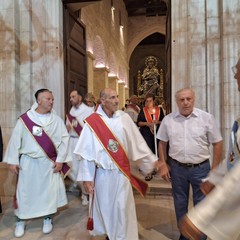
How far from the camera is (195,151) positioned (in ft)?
10.6

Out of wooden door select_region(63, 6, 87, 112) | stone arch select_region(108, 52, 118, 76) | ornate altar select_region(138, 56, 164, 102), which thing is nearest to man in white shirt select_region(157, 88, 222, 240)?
wooden door select_region(63, 6, 87, 112)

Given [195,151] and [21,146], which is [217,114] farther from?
[21,146]

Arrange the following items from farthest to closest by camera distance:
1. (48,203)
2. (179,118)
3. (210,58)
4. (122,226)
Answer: (210,58) < (48,203) < (179,118) < (122,226)

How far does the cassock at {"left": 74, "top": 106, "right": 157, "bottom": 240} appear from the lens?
316 centimetres

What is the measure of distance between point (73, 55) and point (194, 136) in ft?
13.7

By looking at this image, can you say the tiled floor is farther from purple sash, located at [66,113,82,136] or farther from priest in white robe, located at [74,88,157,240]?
purple sash, located at [66,113,82,136]

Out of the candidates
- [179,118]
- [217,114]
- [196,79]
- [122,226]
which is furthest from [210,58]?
[122,226]

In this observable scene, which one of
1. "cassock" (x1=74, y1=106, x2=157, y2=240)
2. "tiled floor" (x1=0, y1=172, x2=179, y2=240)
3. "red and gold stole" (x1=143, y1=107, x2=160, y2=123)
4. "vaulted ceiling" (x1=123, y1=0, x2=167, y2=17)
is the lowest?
"tiled floor" (x1=0, y1=172, x2=179, y2=240)

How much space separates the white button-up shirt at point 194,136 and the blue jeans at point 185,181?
93 millimetres

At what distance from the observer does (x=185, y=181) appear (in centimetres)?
333

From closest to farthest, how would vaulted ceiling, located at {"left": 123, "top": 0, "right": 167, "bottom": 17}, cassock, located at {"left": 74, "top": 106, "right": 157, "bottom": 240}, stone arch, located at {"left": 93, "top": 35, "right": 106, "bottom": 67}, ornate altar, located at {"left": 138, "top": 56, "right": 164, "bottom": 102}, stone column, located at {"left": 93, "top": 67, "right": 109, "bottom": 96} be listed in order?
1. cassock, located at {"left": 74, "top": 106, "right": 157, "bottom": 240}
2. stone arch, located at {"left": 93, "top": 35, "right": 106, "bottom": 67}
3. stone column, located at {"left": 93, "top": 67, "right": 109, "bottom": 96}
4. vaulted ceiling, located at {"left": 123, "top": 0, "right": 167, "bottom": 17}
5. ornate altar, located at {"left": 138, "top": 56, "right": 164, "bottom": 102}

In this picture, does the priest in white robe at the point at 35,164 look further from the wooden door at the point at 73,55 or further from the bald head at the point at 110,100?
the wooden door at the point at 73,55

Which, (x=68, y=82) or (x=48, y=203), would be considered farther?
(x=68, y=82)

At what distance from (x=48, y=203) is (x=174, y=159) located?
1.74 meters
